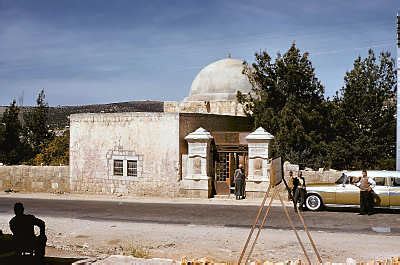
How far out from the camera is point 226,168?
24.2 metres

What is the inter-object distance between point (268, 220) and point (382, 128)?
1617 cm

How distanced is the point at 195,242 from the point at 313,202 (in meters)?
7.04

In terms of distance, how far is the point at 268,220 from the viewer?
16.7 meters

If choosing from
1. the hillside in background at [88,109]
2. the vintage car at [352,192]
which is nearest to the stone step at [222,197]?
the vintage car at [352,192]

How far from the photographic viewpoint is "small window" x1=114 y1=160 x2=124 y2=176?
83.3 ft

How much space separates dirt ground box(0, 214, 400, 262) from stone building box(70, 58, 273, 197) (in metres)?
7.91

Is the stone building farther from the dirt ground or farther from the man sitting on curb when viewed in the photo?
the man sitting on curb

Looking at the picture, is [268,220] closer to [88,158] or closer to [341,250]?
[341,250]

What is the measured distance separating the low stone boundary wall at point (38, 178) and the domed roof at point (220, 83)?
35.7 feet

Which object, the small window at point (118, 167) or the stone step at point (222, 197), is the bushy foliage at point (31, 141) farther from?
the stone step at point (222, 197)

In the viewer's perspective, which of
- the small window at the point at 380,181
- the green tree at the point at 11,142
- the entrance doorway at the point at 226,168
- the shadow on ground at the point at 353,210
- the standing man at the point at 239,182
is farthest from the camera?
the green tree at the point at 11,142

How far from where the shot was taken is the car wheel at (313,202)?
18.9 m

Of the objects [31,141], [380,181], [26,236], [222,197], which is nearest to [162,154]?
[222,197]

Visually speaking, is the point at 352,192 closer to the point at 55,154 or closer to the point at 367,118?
the point at 367,118
